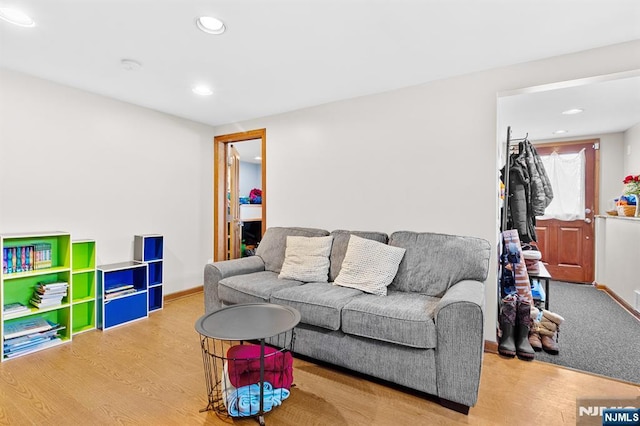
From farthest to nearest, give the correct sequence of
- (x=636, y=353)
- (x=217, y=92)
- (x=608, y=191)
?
(x=608, y=191)
(x=217, y=92)
(x=636, y=353)

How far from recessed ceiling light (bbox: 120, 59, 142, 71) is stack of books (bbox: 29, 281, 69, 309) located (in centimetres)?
191

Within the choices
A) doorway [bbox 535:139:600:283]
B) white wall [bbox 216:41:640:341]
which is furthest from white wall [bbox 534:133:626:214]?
white wall [bbox 216:41:640:341]

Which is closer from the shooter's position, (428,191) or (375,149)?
(428,191)

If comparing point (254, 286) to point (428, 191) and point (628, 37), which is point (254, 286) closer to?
point (428, 191)

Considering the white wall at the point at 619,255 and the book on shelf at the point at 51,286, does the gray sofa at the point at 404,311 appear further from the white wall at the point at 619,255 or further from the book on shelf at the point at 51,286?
the white wall at the point at 619,255

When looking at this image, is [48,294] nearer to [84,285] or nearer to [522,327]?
[84,285]

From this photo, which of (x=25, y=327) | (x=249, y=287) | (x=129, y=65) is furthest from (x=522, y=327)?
(x=25, y=327)

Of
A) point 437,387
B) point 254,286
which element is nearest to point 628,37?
point 437,387

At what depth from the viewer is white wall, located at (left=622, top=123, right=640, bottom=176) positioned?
13.2 ft

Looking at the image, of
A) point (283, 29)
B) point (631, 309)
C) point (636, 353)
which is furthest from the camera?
point (631, 309)

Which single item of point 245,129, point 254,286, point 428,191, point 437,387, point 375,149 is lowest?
point 437,387

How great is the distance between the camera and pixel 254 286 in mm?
2676

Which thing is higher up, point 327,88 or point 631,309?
point 327,88

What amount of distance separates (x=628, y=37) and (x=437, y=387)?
102 inches
